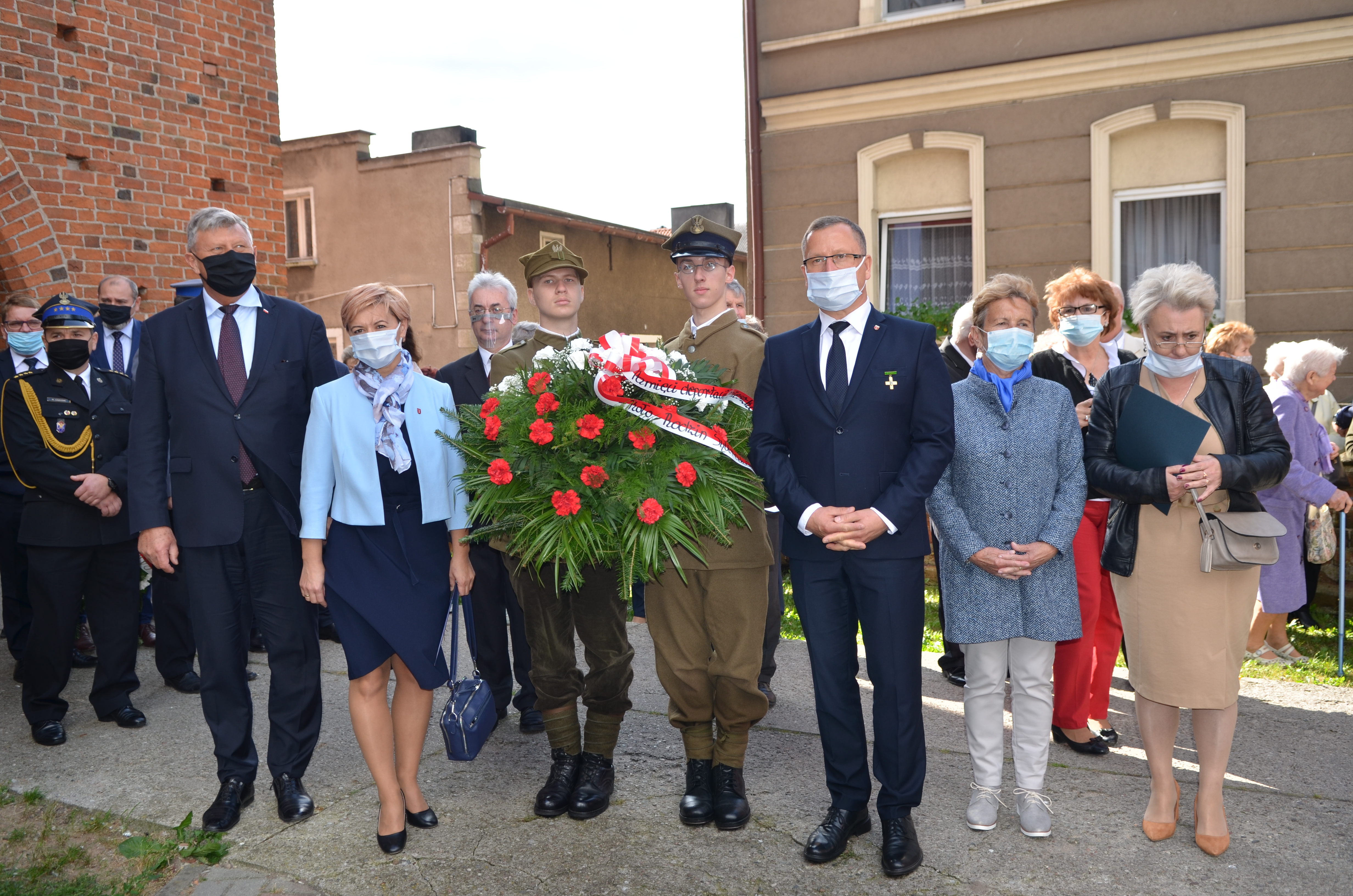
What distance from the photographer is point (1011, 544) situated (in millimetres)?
3889

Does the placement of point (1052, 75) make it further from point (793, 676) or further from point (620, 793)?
point (620, 793)

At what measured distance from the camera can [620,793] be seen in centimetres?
441

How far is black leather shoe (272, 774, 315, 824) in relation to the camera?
420 cm

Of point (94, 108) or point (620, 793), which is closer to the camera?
point (620, 793)

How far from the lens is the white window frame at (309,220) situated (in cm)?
2409

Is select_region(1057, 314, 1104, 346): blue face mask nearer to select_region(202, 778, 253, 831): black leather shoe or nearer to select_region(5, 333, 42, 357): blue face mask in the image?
select_region(202, 778, 253, 831): black leather shoe

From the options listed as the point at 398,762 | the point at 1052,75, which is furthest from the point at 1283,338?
the point at 398,762

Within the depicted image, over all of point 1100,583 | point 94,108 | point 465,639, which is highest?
point 94,108

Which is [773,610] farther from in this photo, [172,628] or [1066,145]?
[1066,145]

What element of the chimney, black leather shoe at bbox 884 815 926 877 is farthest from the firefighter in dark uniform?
the chimney

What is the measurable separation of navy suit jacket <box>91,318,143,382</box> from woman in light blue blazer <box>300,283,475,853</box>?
3616mm

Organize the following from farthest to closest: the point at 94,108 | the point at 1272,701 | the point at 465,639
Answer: the point at 94,108
the point at 465,639
the point at 1272,701

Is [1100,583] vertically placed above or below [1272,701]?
above

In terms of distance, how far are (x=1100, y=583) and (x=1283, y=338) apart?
6.16m
